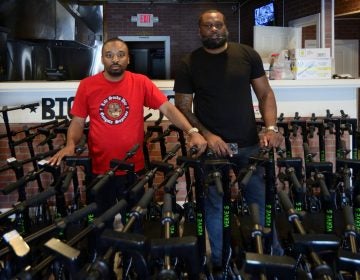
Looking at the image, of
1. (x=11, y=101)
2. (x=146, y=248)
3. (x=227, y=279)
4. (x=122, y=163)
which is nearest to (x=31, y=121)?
(x=11, y=101)

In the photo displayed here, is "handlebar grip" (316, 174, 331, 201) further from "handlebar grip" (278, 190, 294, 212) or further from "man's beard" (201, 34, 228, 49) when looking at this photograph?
"man's beard" (201, 34, 228, 49)

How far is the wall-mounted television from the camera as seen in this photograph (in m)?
7.19

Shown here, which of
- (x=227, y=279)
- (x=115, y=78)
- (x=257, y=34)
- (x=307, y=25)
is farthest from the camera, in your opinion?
(x=307, y=25)

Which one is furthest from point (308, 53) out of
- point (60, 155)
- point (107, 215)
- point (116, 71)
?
point (107, 215)

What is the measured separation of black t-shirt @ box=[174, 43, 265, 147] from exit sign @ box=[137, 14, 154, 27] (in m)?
6.56

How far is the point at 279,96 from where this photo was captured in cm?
401

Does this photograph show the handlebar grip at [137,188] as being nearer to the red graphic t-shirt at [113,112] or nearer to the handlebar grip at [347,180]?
the red graphic t-shirt at [113,112]

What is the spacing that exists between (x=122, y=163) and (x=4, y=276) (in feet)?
2.62

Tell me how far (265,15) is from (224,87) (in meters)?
5.42

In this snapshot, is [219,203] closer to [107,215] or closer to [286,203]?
[286,203]

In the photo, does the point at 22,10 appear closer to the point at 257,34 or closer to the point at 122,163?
the point at 257,34

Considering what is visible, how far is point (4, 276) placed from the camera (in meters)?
1.45

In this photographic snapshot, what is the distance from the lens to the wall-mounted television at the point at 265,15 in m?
7.19

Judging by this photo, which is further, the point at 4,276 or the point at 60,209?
the point at 60,209
